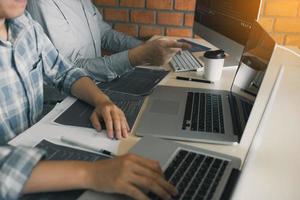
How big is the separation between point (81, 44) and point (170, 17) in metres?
0.80

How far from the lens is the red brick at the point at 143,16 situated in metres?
2.14

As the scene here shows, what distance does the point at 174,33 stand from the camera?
7.14 ft

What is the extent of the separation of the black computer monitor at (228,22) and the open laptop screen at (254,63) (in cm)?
13

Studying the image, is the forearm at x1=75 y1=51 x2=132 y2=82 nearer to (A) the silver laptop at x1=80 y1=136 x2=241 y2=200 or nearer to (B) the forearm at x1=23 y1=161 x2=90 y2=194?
(A) the silver laptop at x1=80 y1=136 x2=241 y2=200

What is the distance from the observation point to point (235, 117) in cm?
98

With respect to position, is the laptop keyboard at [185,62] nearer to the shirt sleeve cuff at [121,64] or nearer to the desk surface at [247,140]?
the shirt sleeve cuff at [121,64]

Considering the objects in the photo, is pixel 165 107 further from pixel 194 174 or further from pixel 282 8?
pixel 282 8

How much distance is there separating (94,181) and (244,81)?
63 centimetres

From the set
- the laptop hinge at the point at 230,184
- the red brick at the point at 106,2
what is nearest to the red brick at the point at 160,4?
the red brick at the point at 106,2

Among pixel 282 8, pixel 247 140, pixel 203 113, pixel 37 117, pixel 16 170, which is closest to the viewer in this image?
pixel 16 170

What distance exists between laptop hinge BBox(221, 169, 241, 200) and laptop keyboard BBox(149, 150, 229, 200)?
0.02 m

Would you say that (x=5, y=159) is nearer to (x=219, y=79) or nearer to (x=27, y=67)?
(x=27, y=67)

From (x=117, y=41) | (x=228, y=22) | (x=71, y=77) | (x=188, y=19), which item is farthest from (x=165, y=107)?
(x=188, y=19)

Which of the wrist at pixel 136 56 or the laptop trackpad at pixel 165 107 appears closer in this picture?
the laptop trackpad at pixel 165 107
